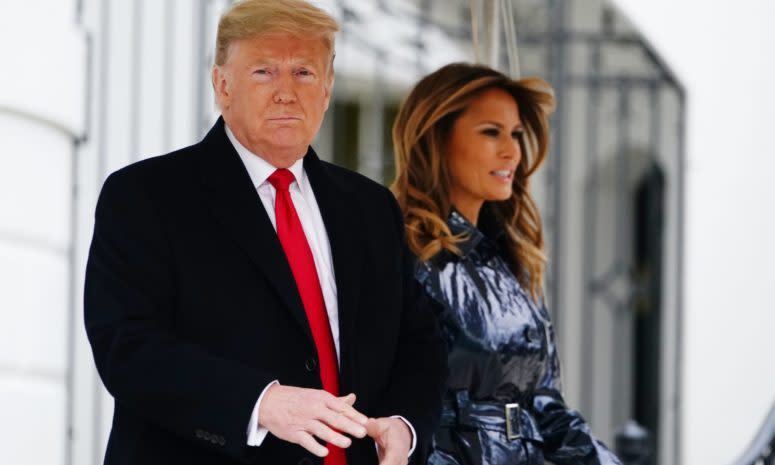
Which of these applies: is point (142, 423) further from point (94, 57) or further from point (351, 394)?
point (94, 57)

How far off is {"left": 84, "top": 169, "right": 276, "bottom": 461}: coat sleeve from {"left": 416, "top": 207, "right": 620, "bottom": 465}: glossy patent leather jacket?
34.3 inches

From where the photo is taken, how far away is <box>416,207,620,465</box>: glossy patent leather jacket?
254 cm

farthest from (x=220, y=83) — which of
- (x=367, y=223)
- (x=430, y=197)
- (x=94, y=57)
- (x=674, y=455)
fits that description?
(x=674, y=455)

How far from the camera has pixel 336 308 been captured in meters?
1.86

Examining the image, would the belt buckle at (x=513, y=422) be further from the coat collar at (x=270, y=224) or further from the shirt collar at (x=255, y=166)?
the shirt collar at (x=255, y=166)

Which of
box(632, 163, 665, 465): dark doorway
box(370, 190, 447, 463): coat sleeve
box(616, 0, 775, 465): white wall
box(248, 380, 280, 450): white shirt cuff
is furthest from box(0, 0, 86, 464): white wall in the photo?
box(632, 163, 665, 465): dark doorway

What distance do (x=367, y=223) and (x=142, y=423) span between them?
455 millimetres

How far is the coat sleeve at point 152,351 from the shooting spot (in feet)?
5.48

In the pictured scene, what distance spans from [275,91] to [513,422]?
102cm

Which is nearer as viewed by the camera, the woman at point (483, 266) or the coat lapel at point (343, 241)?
the coat lapel at point (343, 241)

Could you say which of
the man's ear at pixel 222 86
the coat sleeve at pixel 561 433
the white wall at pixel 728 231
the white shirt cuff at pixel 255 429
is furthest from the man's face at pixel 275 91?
the white wall at pixel 728 231

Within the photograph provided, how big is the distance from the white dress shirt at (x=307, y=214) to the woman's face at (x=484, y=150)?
0.82 metres

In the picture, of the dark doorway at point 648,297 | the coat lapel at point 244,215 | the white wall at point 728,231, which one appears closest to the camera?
the coat lapel at point 244,215

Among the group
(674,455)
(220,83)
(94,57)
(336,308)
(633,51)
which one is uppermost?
(633,51)
